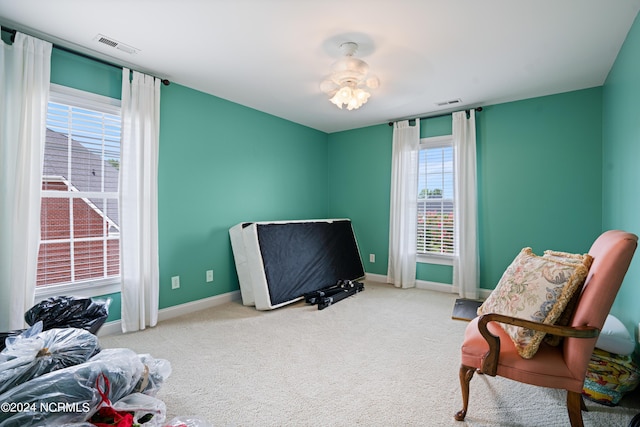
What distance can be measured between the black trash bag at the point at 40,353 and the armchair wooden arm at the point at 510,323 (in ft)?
6.84

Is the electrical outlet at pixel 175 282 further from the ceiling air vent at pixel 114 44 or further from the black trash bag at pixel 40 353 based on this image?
the ceiling air vent at pixel 114 44

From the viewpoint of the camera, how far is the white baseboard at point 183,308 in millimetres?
2768

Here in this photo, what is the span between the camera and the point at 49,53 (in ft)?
7.72

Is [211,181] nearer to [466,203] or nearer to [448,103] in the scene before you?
[448,103]

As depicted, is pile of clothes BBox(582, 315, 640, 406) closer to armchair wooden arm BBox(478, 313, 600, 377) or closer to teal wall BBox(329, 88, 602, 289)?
armchair wooden arm BBox(478, 313, 600, 377)

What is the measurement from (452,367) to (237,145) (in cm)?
328

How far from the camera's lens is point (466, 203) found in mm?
3945

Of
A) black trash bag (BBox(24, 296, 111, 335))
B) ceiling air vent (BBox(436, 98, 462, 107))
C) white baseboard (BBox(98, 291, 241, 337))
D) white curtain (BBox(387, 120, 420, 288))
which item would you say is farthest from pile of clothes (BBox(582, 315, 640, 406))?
white baseboard (BBox(98, 291, 241, 337))

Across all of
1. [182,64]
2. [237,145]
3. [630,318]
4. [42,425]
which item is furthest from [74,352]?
[630,318]

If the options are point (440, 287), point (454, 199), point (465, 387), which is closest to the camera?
point (465, 387)

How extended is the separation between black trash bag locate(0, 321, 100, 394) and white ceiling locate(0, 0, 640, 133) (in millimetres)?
2044

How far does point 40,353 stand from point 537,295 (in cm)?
251

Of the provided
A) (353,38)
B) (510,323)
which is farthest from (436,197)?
(510,323)

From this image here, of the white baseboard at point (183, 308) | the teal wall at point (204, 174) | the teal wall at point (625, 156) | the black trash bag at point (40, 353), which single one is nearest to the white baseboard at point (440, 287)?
the teal wall at point (625, 156)
